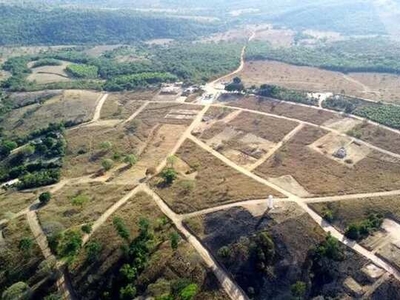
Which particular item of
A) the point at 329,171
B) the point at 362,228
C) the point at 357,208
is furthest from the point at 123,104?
the point at 362,228

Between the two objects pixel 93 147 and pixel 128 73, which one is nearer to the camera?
pixel 93 147

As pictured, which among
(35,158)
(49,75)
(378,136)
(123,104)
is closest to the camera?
(378,136)

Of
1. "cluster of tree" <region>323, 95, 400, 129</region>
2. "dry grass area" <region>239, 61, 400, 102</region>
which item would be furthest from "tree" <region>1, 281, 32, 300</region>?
"dry grass area" <region>239, 61, 400, 102</region>

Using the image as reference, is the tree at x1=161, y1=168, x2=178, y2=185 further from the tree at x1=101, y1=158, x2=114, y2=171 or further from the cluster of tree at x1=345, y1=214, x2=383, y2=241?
the cluster of tree at x1=345, y1=214, x2=383, y2=241

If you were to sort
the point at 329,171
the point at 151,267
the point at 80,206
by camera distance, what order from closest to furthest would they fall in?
the point at 151,267 → the point at 80,206 → the point at 329,171

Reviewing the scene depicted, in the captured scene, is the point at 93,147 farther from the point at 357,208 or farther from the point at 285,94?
the point at 357,208

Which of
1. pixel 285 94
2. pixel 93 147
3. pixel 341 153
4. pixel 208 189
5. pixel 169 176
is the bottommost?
pixel 93 147

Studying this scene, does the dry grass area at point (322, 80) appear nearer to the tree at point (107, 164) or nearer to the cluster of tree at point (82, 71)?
the cluster of tree at point (82, 71)

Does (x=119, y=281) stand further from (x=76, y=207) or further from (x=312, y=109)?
(x=312, y=109)
